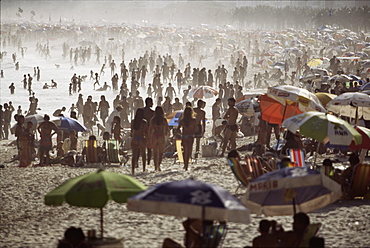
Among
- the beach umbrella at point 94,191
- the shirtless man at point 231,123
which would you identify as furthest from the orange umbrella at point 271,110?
the beach umbrella at point 94,191

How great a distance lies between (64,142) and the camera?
44.3ft

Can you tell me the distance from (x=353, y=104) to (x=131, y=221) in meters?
5.21

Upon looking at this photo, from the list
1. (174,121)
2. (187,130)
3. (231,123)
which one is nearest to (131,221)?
(187,130)

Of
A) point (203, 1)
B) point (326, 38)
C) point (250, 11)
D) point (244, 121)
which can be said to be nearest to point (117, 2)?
point (203, 1)

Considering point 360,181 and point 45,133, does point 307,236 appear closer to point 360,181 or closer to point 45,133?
point 360,181

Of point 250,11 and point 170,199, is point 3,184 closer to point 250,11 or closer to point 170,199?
point 170,199

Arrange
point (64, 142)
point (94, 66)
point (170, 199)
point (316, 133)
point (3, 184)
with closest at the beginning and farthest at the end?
1. point (170, 199)
2. point (316, 133)
3. point (3, 184)
4. point (64, 142)
5. point (94, 66)

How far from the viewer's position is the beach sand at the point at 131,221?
6.93m

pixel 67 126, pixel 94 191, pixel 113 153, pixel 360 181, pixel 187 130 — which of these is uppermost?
pixel 94 191

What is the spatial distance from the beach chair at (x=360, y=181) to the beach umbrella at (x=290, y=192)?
2.18m

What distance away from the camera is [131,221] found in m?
7.66

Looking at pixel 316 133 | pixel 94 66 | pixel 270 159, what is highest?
pixel 316 133

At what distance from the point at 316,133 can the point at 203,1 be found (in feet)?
504

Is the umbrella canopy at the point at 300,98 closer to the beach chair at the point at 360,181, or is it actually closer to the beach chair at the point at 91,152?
the beach chair at the point at 360,181
